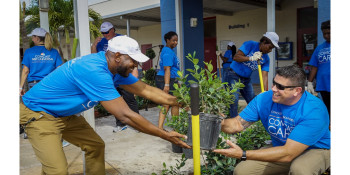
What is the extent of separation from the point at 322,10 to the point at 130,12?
9243mm

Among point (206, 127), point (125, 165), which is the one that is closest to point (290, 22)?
point (125, 165)

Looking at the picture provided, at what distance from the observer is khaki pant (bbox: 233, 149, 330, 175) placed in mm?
2451

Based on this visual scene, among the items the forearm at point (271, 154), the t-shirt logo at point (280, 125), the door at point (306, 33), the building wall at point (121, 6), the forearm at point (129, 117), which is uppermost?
the building wall at point (121, 6)

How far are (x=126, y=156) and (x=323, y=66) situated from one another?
3309mm

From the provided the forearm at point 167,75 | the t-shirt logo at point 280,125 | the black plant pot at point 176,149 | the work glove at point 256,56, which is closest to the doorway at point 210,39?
the forearm at point 167,75

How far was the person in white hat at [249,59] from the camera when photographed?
456 centimetres

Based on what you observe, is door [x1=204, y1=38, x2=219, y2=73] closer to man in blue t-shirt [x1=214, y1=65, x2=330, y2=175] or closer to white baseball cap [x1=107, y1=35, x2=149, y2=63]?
man in blue t-shirt [x1=214, y1=65, x2=330, y2=175]

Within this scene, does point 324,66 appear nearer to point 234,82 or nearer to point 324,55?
point 324,55

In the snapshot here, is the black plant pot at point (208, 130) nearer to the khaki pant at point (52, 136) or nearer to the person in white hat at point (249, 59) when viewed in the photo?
the khaki pant at point (52, 136)

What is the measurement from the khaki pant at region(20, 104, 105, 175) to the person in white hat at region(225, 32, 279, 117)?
2433mm

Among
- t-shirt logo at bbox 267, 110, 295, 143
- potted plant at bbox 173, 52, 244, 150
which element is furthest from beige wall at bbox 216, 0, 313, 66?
potted plant at bbox 173, 52, 244, 150

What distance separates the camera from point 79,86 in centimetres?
247

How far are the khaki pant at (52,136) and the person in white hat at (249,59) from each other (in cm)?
243

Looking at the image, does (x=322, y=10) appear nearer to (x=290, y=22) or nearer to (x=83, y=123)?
(x=83, y=123)
